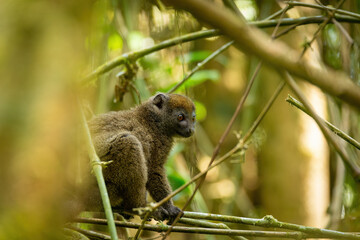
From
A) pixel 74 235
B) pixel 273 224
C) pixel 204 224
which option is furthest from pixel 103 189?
pixel 273 224

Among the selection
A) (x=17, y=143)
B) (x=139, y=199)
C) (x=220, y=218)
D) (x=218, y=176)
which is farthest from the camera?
(x=218, y=176)

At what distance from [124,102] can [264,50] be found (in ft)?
22.3

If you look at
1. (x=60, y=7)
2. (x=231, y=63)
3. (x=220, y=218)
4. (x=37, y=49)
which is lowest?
(x=220, y=218)

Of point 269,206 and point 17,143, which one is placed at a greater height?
point 17,143

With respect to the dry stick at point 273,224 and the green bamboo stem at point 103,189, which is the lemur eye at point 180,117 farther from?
the green bamboo stem at point 103,189

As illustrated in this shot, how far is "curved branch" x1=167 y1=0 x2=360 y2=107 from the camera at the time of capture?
163 centimetres

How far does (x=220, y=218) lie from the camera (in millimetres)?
4348

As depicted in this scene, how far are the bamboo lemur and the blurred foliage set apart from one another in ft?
1.12

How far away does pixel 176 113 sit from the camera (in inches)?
276

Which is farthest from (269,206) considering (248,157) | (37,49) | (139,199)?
(37,49)

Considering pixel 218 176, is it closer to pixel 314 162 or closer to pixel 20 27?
pixel 314 162

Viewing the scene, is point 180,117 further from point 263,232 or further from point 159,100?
point 263,232

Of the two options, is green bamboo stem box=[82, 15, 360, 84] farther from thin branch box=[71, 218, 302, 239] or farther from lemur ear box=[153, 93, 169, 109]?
thin branch box=[71, 218, 302, 239]

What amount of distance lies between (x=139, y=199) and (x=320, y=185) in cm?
786
